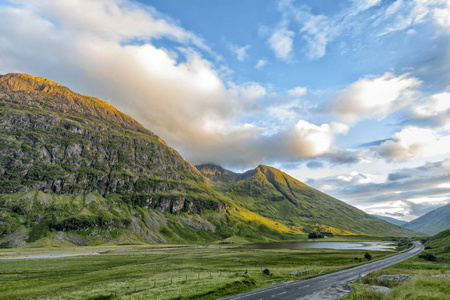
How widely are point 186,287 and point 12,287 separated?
39.4m

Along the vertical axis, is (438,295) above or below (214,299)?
above

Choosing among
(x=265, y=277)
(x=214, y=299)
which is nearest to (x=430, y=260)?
(x=265, y=277)

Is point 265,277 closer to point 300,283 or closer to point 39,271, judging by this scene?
point 300,283

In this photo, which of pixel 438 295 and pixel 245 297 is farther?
pixel 245 297

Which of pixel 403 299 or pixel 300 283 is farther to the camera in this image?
pixel 300 283

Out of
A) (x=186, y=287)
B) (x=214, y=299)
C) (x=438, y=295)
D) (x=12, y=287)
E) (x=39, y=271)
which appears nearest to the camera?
(x=438, y=295)

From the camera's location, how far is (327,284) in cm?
4775

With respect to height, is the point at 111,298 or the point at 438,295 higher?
the point at 438,295

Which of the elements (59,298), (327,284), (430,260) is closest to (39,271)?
(59,298)

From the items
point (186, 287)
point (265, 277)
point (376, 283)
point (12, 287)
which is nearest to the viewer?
point (186, 287)

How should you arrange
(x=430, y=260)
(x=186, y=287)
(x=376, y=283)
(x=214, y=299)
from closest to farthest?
(x=214, y=299), (x=186, y=287), (x=376, y=283), (x=430, y=260)

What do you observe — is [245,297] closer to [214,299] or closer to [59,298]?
[214,299]

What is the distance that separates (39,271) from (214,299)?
7080 cm

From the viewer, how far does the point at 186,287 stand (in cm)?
4366
